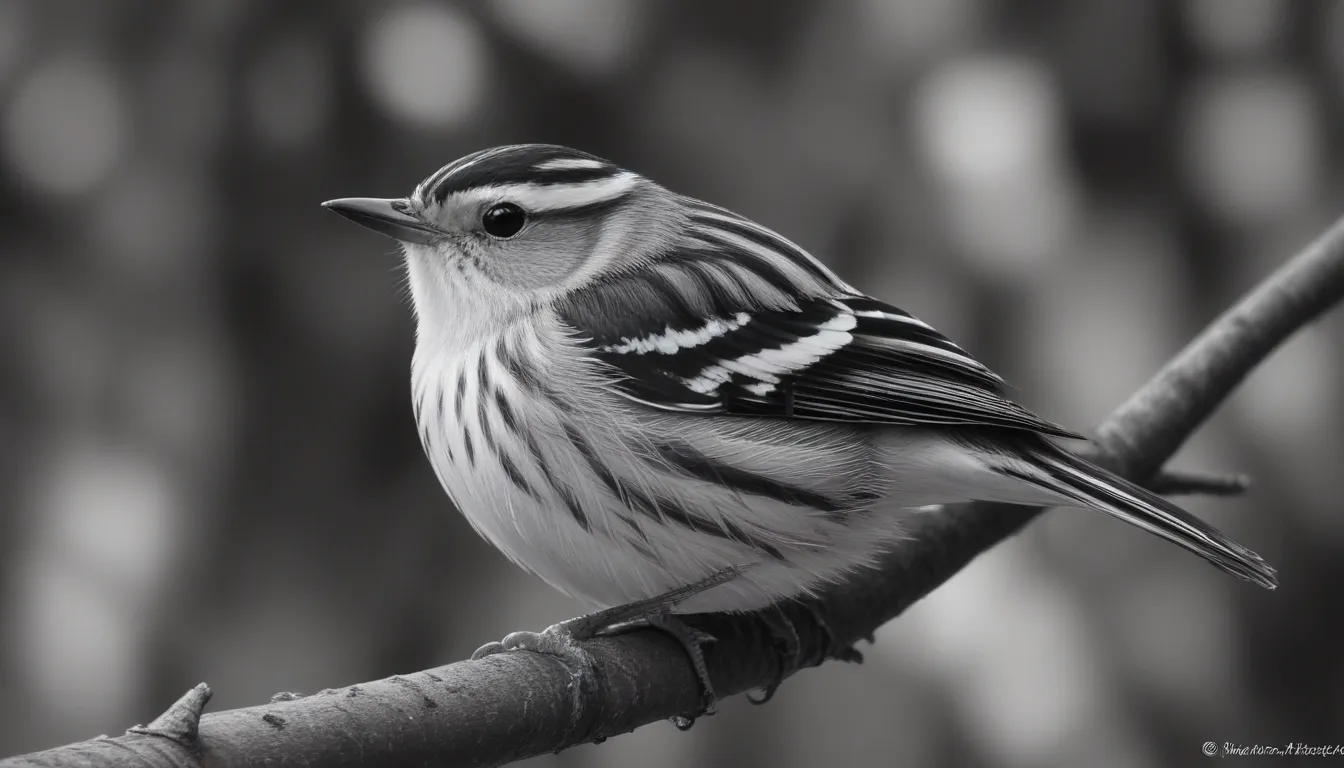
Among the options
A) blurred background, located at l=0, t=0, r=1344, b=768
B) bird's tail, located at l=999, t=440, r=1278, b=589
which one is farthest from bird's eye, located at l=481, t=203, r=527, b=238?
blurred background, located at l=0, t=0, r=1344, b=768

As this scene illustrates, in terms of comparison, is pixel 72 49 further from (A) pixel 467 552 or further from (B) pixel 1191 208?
(B) pixel 1191 208

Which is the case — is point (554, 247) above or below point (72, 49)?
below

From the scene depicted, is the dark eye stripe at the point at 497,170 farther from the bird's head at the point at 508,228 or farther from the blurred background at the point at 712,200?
the blurred background at the point at 712,200

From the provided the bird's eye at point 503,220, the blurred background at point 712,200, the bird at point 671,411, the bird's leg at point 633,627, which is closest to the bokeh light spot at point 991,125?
the blurred background at point 712,200

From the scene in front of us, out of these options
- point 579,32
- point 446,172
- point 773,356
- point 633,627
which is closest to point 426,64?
point 579,32

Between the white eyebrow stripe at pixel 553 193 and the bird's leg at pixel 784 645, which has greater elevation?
the white eyebrow stripe at pixel 553 193

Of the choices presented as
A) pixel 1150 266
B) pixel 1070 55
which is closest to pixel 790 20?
pixel 1070 55

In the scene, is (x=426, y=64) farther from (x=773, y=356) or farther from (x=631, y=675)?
(x=631, y=675)
